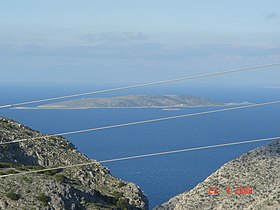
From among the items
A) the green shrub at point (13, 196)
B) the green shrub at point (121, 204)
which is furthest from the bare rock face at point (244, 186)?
the green shrub at point (13, 196)

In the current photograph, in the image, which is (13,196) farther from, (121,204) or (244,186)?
(244,186)

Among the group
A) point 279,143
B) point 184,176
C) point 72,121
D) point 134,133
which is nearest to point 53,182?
point 279,143

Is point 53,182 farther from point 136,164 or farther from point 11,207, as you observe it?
point 136,164

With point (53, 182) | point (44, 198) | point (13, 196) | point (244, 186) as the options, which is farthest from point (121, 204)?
point (244, 186)
